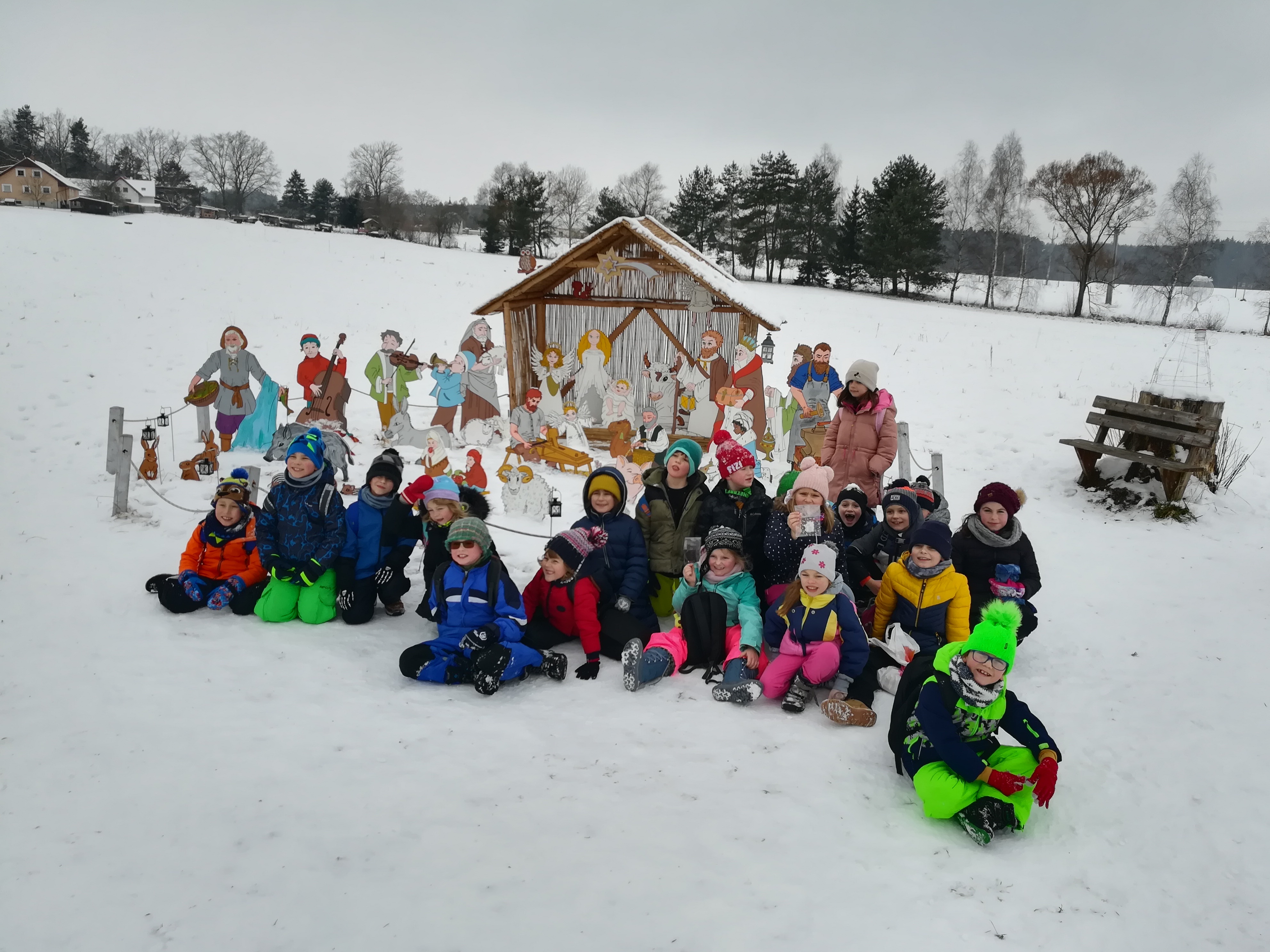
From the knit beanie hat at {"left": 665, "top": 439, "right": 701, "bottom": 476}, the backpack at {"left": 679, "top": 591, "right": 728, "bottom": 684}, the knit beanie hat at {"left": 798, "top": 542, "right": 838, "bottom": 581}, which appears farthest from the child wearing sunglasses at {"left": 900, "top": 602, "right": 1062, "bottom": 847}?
the knit beanie hat at {"left": 665, "top": 439, "right": 701, "bottom": 476}

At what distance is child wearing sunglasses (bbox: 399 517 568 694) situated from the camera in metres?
4.36

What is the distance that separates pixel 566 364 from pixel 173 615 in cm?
610

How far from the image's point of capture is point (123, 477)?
6633 mm

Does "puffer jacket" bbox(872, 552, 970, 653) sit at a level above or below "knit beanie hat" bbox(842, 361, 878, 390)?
below

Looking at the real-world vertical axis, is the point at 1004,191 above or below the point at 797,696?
above

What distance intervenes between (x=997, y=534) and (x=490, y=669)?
3.42 meters

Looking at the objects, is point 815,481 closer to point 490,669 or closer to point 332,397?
point 490,669

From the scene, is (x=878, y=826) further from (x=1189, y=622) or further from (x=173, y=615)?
(x=173, y=615)

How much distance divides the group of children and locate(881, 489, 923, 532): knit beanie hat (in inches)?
0.8

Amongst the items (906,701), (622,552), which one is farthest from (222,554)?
(906,701)

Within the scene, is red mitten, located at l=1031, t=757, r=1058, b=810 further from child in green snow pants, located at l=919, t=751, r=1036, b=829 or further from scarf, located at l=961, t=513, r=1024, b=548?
scarf, located at l=961, t=513, r=1024, b=548

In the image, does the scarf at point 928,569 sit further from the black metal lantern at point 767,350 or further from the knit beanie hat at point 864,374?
the black metal lantern at point 767,350

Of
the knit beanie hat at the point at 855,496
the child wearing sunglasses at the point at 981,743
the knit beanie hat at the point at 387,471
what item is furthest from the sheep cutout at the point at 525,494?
the child wearing sunglasses at the point at 981,743

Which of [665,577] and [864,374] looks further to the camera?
[864,374]
